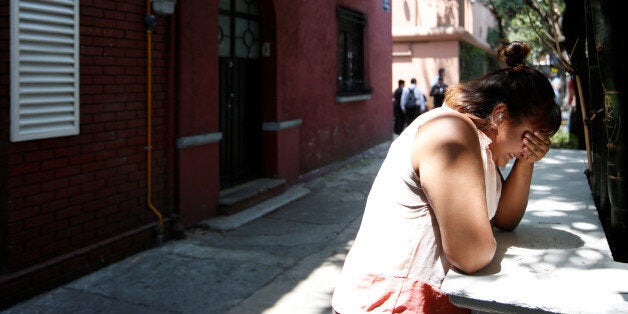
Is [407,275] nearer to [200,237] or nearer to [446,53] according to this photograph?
[200,237]

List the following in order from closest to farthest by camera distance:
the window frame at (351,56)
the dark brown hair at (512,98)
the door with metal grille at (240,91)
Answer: the dark brown hair at (512,98)
the door with metal grille at (240,91)
the window frame at (351,56)

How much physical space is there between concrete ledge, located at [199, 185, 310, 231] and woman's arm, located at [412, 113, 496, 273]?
16.8 ft

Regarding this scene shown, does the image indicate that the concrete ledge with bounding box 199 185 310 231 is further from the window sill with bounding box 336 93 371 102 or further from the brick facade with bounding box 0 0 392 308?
the window sill with bounding box 336 93 371 102

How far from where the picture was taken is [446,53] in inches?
771

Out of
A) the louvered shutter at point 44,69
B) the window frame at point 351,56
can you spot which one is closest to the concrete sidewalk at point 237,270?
the louvered shutter at point 44,69

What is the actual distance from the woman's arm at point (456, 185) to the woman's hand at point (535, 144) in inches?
12.4

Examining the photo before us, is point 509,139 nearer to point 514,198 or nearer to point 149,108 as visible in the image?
point 514,198

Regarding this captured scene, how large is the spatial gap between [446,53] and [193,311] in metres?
16.6

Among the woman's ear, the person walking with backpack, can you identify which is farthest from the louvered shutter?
the person walking with backpack

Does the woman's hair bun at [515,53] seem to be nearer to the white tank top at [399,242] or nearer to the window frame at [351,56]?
the white tank top at [399,242]

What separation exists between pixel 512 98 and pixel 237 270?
394cm

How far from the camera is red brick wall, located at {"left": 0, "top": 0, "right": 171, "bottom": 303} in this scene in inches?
176

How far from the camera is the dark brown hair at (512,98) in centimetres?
183

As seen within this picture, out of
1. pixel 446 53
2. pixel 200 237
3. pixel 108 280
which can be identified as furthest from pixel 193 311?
pixel 446 53
